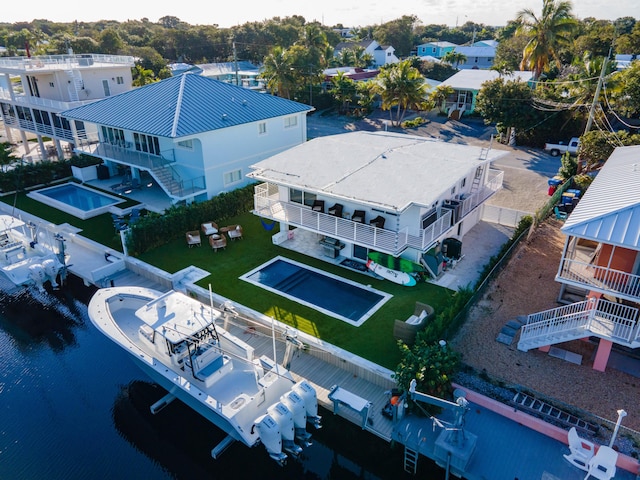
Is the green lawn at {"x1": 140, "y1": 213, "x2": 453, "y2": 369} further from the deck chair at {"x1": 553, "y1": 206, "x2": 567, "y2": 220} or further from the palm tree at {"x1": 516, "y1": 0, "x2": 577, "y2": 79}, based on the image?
the palm tree at {"x1": 516, "y1": 0, "x2": 577, "y2": 79}

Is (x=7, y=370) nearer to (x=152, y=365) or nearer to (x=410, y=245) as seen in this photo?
(x=152, y=365)

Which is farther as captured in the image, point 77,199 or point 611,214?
point 77,199

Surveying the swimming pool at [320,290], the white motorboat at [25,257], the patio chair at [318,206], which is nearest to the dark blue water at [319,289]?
the swimming pool at [320,290]

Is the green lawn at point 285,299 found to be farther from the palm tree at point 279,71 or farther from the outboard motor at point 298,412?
the palm tree at point 279,71

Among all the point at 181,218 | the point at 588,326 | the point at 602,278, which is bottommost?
the point at 181,218

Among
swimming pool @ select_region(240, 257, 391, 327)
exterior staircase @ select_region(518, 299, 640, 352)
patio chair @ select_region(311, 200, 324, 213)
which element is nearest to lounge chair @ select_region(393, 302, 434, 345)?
swimming pool @ select_region(240, 257, 391, 327)

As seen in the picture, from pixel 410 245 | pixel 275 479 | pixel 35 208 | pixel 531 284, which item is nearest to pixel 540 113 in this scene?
pixel 531 284

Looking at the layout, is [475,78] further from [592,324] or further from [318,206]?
[592,324]

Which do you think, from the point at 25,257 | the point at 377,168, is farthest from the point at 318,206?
the point at 25,257
